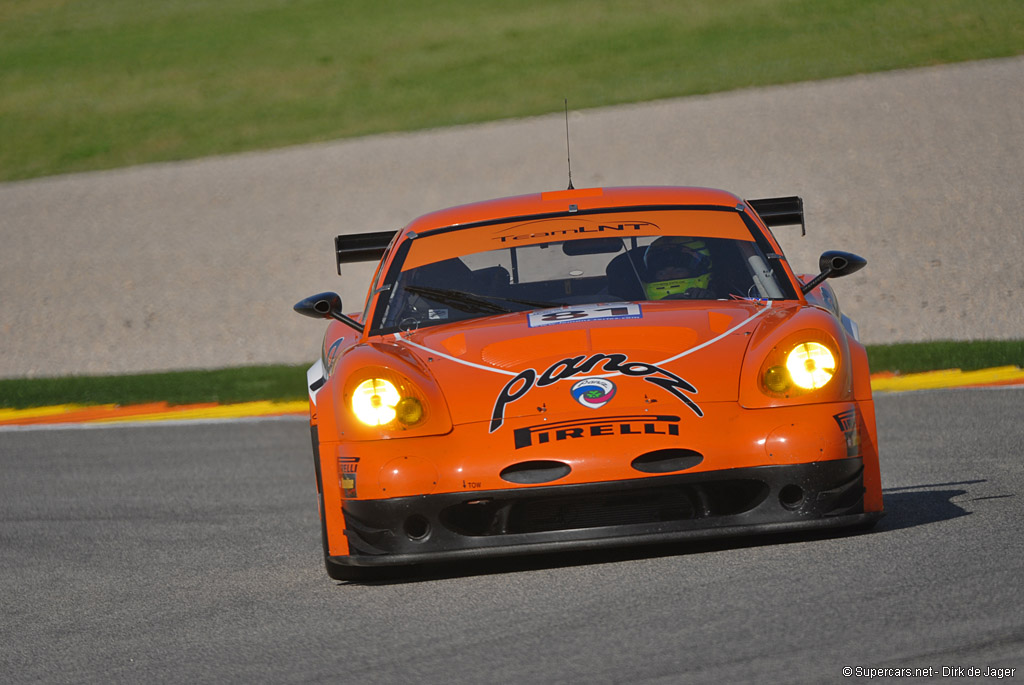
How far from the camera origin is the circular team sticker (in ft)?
15.3

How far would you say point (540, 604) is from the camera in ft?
14.4

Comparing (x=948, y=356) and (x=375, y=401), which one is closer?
(x=375, y=401)

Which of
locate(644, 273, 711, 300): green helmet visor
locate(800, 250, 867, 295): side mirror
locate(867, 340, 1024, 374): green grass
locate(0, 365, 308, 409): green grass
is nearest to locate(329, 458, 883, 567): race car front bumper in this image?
locate(800, 250, 867, 295): side mirror

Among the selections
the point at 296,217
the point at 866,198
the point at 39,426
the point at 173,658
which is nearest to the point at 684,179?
the point at 866,198

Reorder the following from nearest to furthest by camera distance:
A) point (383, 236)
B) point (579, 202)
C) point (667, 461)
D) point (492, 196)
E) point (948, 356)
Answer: point (667, 461) → point (579, 202) → point (383, 236) → point (948, 356) → point (492, 196)

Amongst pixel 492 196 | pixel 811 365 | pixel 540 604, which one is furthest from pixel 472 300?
pixel 492 196

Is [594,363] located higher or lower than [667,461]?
higher

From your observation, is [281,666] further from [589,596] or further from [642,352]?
[642,352]

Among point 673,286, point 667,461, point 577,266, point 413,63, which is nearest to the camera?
point 667,461

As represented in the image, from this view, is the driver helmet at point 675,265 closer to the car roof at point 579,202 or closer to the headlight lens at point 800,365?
the car roof at point 579,202

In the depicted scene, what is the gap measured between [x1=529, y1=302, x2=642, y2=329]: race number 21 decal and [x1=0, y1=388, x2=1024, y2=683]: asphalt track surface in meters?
0.84

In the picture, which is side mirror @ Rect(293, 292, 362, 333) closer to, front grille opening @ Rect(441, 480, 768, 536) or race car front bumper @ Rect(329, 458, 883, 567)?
race car front bumper @ Rect(329, 458, 883, 567)

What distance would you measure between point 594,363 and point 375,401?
0.74 meters

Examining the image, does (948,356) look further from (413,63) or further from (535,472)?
(413,63)
